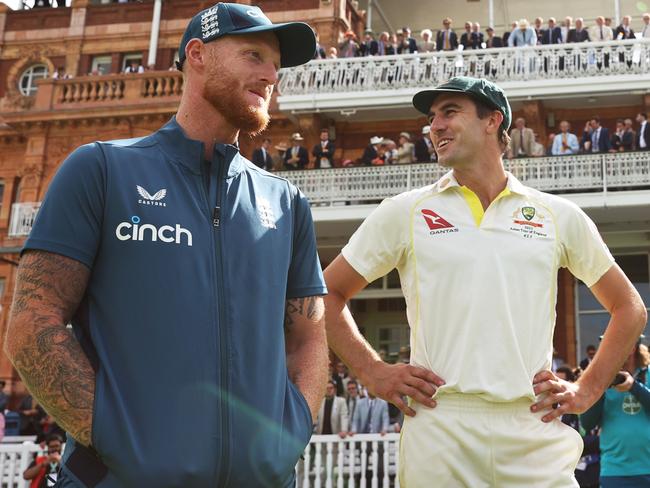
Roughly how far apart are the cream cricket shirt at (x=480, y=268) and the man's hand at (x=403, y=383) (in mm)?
63

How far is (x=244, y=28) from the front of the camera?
2617 millimetres

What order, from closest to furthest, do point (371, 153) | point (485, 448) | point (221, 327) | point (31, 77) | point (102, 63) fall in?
point (221, 327) → point (485, 448) → point (371, 153) → point (102, 63) → point (31, 77)

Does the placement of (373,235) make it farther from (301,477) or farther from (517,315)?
(301,477)

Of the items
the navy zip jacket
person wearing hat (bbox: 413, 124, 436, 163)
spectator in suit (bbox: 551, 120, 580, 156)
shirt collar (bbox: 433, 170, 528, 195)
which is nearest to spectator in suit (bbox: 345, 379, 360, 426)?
person wearing hat (bbox: 413, 124, 436, 163)

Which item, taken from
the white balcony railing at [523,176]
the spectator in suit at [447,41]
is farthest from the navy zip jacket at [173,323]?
the spectator in suit at [447,41]

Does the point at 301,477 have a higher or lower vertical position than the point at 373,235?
lower

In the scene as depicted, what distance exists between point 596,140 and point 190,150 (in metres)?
18.5

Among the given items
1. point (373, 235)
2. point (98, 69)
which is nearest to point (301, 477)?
point (373, 235)

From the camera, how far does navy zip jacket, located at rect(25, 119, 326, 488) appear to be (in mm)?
2156

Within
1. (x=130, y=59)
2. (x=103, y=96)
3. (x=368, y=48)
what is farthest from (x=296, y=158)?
(x=130, y=59)

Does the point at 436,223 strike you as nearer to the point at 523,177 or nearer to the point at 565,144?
the point at 523,177

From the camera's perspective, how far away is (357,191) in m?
20.5

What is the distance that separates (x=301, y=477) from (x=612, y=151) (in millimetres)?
11095

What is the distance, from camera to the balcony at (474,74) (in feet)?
70.2
